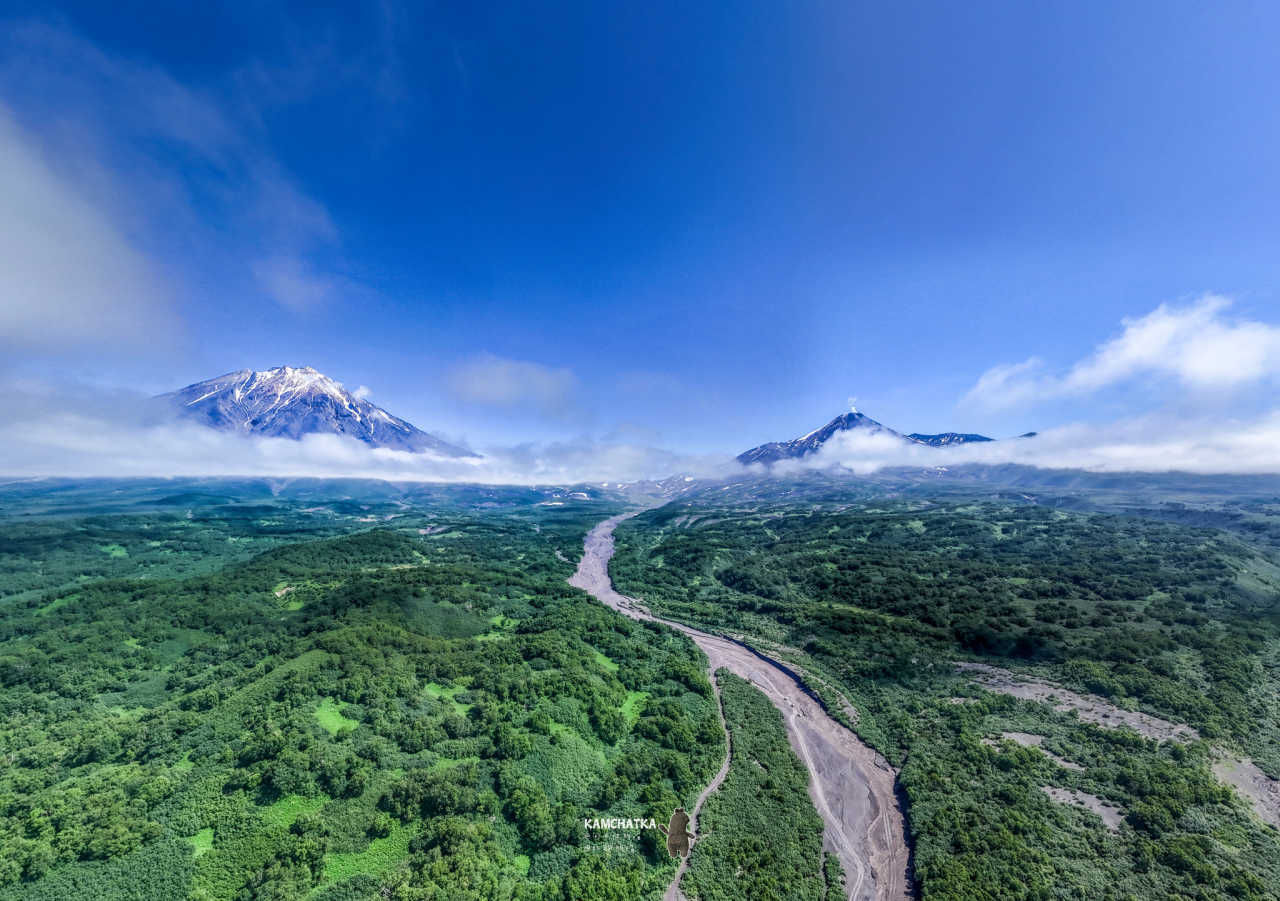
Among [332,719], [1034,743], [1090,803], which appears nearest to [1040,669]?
[1034,743]

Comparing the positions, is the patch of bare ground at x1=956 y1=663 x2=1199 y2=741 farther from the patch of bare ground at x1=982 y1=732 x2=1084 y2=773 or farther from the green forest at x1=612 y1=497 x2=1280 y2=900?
the patch of bare ground at x1=982 y1=732 x2=1084 y2=773

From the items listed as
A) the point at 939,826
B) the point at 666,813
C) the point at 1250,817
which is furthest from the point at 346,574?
the point at 1250,817

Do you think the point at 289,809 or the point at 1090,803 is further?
the point at 1090,803

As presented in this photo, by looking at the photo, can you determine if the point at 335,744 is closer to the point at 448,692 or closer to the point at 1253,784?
the point at 448,692

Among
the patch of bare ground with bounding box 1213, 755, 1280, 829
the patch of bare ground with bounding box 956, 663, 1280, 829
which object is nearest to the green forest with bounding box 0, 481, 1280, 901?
the patch of bare ground with bounding box 1213, 755, 1280, 829

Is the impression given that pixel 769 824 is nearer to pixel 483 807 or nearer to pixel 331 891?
pixel 483 807
